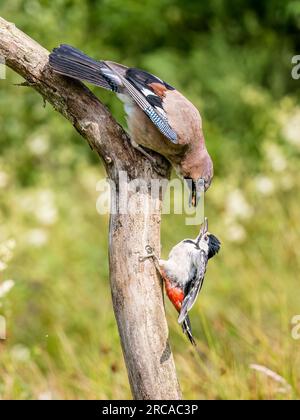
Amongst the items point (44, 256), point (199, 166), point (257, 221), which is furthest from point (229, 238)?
point (199, 166)

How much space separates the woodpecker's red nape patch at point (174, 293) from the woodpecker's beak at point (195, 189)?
2.52ft

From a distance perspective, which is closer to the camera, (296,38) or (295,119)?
(295,119)

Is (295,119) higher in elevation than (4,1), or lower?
lower

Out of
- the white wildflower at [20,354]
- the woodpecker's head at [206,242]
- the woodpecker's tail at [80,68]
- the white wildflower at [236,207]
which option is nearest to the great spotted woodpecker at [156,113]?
the woodpecker's tail at [80,68]

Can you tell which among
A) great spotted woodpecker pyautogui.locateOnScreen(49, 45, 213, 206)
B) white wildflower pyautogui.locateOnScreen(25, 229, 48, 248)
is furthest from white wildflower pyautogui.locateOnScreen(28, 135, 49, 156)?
great spotted woodpecker pyautogui.locateOnScreen(49, 45, 213, 206)

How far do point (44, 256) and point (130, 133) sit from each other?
8.26 ft

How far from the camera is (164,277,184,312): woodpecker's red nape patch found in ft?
10.4

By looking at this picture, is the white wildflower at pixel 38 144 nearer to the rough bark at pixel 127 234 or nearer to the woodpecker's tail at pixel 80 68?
the woodpecker's tail at pixel 80 68

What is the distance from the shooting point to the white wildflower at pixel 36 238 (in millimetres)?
5461

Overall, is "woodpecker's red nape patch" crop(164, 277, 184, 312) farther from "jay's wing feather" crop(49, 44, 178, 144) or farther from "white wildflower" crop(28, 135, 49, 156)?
"white wildflower" crop(28, 135, 49, 156)

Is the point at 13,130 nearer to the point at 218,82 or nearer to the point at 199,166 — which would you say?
the point at 218,82

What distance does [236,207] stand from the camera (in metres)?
5.47

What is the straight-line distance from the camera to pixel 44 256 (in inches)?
225

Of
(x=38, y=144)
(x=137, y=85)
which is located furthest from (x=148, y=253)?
(x=38, y=144)
